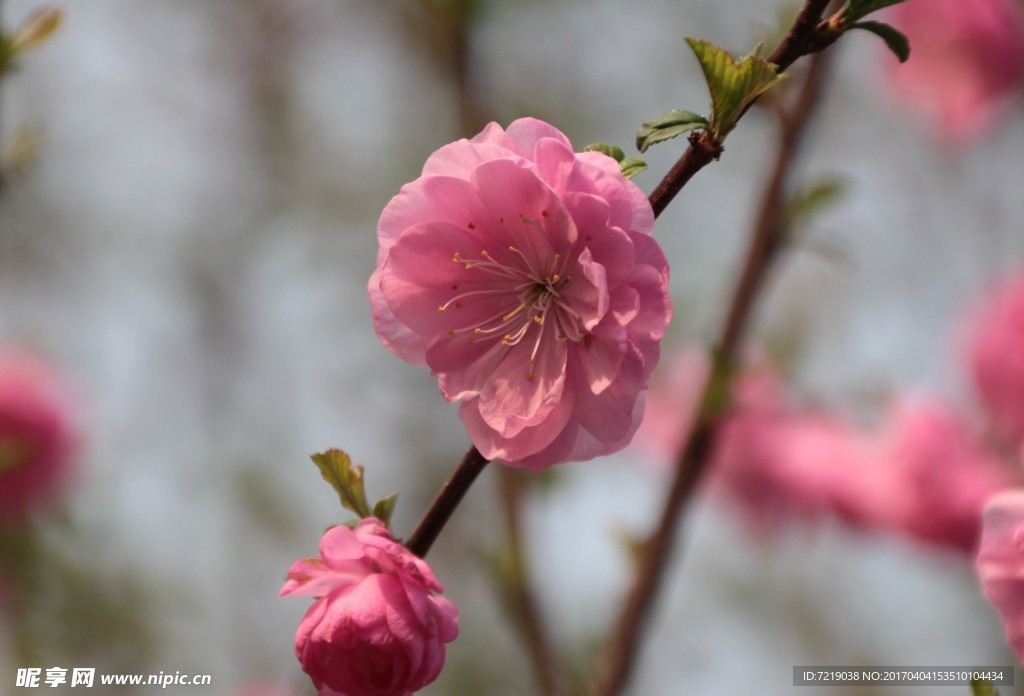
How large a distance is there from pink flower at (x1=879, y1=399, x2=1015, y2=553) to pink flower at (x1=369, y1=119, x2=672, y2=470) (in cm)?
114

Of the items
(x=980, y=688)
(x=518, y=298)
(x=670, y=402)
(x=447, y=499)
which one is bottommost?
(x=980, y=688)

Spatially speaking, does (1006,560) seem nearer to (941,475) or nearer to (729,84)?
(729,84)

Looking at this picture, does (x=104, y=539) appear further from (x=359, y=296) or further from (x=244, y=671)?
(x=359, y=296)

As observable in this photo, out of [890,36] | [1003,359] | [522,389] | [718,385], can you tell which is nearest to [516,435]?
[522,389]

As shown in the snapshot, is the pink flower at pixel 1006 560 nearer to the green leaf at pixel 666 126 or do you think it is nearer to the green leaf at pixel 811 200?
the green leaf at pixel 666 126

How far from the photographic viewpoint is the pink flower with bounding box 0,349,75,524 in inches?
70.4

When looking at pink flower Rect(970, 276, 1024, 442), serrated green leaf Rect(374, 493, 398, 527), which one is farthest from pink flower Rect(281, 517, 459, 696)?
pink flower Rect(970, 276, 1024, 442)

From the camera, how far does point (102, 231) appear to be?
3.63 meters

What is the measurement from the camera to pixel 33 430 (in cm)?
195

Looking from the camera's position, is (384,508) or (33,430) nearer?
(384,508)

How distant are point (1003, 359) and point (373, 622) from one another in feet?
3.83

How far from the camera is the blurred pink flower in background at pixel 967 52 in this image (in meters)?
1.90

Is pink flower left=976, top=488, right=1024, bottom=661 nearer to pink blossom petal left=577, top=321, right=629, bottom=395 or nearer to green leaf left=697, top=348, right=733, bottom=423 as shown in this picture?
pink blossom petal left=577, top=321, right=629, bottom=395

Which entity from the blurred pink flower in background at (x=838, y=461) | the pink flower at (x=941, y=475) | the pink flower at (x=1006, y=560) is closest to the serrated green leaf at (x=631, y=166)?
the pink flower at (x=1006, y=560)
